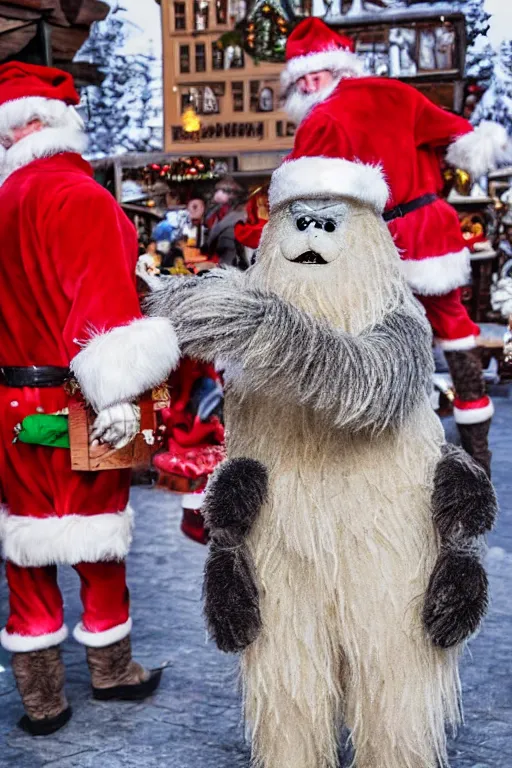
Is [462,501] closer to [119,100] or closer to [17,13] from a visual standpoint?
[17,13]

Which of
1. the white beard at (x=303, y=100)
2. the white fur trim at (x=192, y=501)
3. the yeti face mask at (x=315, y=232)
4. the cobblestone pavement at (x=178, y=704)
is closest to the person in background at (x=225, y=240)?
the white beard at (x=303, y=100)

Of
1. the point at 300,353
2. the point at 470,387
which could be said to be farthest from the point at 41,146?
the point at 470,387

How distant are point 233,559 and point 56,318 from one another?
0.76 m

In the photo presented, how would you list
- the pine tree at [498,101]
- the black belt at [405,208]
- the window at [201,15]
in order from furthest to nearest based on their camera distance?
the window at [201,15] < the pine tree at [498,101] < the black belt at [405,208]

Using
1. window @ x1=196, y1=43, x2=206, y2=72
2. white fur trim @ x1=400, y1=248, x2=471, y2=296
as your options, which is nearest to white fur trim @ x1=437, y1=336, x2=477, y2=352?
white fur trim @ x1=400, y1=248, x2=471, y2=296

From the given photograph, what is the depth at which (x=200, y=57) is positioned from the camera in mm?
6762

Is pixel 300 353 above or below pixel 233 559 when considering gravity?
above

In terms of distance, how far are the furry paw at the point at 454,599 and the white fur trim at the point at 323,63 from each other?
248cm

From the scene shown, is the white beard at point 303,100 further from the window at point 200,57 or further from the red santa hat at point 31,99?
the window at point 200,57

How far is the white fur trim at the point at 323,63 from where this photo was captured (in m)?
3.69

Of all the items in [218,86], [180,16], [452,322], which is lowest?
[452,322]

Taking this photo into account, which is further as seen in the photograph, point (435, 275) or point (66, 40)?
point (66, 40)

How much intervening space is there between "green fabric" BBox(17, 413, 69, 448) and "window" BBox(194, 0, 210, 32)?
203 inches

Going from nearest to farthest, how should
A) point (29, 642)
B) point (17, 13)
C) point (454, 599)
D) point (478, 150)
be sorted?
point (454, 599) → point (29, 642) → point (478, 150) → point (17, 13)
